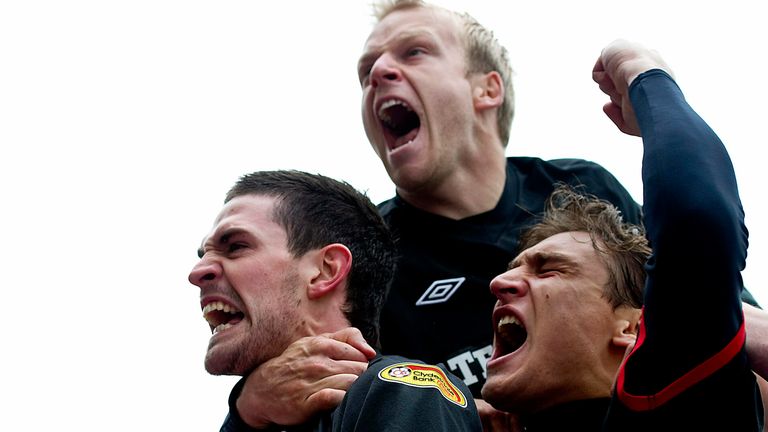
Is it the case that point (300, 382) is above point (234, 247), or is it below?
below

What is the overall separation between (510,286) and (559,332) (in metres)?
0.28

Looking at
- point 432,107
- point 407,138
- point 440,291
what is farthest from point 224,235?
point 432,107

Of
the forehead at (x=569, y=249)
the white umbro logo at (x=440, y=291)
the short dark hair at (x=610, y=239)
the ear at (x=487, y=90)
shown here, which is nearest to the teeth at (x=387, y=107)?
the ear at (x=487, y=90)

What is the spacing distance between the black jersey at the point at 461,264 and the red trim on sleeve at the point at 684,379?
1748 millimetres

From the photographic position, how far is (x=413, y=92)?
19.6ft

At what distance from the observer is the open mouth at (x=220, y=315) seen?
14.0 ft

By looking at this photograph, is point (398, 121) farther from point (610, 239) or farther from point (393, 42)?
point (610, 239)

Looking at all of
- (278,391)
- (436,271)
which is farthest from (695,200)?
(436,271)

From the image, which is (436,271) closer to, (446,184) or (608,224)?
(446,184)

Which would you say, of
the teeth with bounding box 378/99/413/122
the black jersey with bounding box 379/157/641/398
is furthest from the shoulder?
the teeth with bounding box 378/99/413/122

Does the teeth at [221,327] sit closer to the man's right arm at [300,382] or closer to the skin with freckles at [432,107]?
the man's right arm at [300,382]

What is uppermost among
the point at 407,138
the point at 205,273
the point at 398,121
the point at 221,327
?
the point at 398,121

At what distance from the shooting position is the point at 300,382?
3.85 metres

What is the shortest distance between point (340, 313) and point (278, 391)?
1.83 feet
